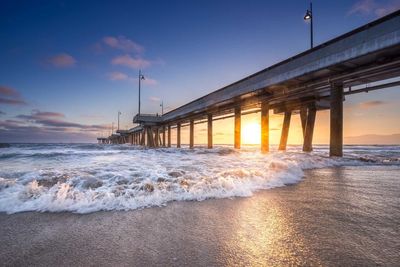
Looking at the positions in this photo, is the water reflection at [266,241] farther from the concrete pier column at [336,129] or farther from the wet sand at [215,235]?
Answer: the concrete pier column at [336,129]

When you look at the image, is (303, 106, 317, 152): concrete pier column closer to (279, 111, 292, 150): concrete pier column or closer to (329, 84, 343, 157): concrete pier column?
(279, 111, 292, 150): concrete pier column

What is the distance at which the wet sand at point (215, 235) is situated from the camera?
170 cm

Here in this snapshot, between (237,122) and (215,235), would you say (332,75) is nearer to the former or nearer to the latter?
(237,122)

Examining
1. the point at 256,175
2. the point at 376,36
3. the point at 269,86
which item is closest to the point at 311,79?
the point at 269,86

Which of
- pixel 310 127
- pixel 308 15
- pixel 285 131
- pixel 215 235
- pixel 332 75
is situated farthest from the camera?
pixel 285 131

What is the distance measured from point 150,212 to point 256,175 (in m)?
3.12

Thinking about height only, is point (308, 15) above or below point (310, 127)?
above

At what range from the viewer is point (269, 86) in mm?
15469

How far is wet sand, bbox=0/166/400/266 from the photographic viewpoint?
170 cm

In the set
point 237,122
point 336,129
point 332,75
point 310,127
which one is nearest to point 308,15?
point 332,75

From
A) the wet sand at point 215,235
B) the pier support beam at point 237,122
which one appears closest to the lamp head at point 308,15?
the pier support beam at point 237,122

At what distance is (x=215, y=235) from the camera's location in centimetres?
215

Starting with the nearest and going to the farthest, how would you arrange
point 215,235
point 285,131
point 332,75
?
1. point 215,235
2. point 332,75
3. point 285,131

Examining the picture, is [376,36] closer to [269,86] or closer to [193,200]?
[269,86]
